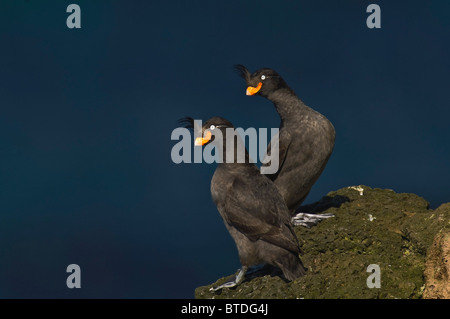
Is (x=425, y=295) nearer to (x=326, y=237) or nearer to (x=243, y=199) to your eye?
(x=326, y=237)

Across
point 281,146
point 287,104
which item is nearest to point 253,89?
point 287,104

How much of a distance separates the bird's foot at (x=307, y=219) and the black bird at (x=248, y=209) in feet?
4.23

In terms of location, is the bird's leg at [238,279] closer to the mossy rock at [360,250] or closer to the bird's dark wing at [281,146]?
the mossy rock at [360,250]

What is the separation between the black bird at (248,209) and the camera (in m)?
7.20

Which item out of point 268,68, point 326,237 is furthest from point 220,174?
point 268,68

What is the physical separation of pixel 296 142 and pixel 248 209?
5.97 feet

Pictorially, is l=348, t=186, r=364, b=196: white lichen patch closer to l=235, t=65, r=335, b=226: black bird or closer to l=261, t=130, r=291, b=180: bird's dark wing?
l=235, t=65, r=335, b=226: black bird

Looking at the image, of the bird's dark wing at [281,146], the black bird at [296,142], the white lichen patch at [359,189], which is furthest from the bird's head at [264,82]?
the white lichen patch at [359,189]

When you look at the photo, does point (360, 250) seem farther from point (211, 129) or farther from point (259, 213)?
point (211, 129)

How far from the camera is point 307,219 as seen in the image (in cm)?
894

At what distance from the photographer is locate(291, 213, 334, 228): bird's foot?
348 inches

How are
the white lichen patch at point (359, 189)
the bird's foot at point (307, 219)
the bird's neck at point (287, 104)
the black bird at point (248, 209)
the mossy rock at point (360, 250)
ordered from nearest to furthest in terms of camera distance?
the mossy rock at point (360, 250) → the black bird at point (248, 209) → the bird's foot at point (307, 219) → the bird's neck at point (287, 104) → the white lichen patch at point (359, 189)

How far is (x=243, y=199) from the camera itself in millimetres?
7496

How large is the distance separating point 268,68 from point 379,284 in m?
3.49
